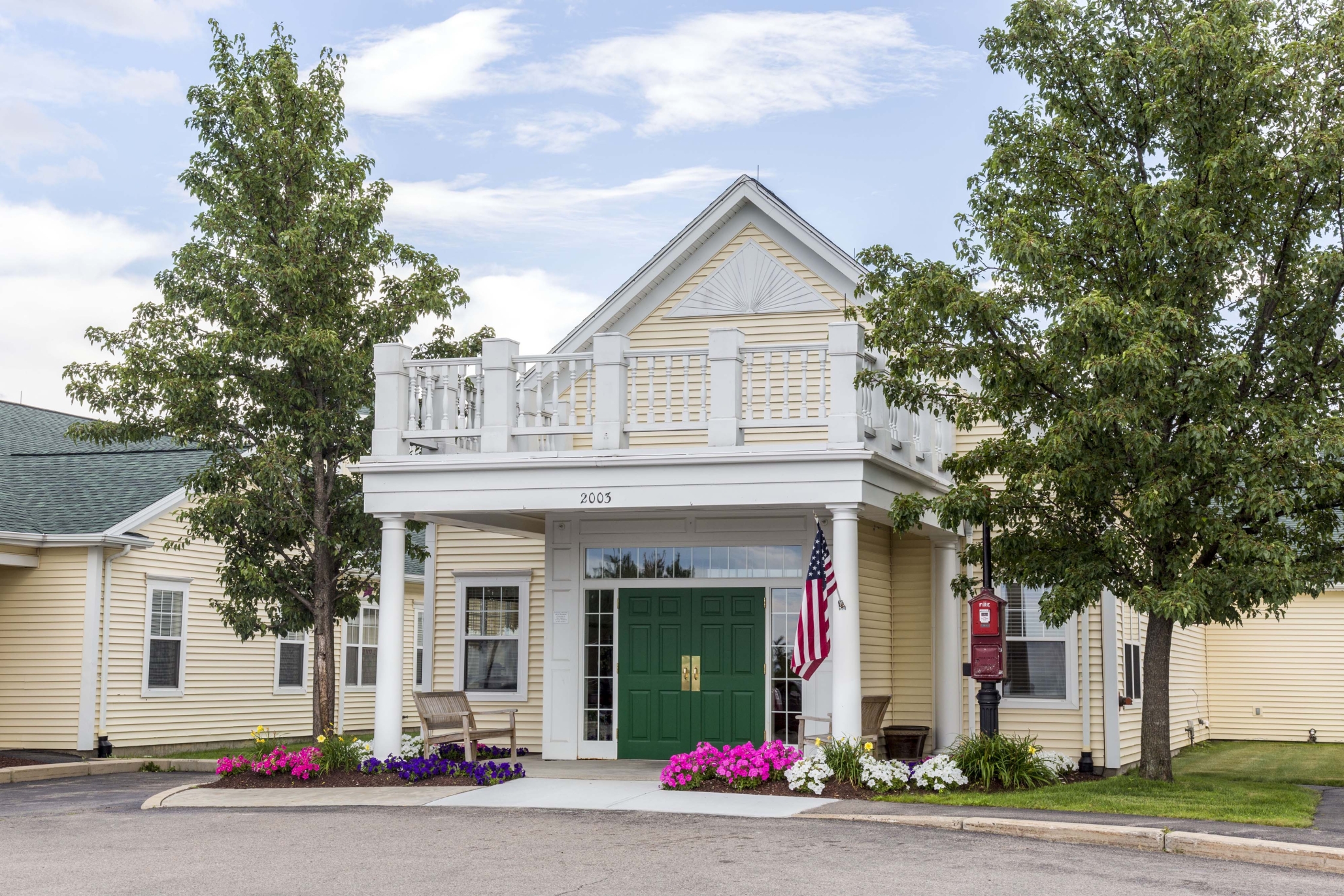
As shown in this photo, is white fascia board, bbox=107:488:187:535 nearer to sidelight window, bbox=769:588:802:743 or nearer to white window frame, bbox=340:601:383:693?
white window frame, bbox=340:601:383:693

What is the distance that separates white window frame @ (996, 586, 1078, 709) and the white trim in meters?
12.7

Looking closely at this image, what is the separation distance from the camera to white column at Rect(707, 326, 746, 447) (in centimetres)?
1382

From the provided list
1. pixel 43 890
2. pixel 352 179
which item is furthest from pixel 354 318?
pixel 43 890

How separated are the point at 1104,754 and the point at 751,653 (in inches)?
182

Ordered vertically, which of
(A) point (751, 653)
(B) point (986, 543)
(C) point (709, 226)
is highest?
(C) point (709, 226)

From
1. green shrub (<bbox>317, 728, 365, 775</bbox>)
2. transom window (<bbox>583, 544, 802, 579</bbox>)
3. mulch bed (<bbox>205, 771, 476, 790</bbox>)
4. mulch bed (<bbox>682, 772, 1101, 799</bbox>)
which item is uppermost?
transom window (<bbox>583, 544, 802, 579</bbox>)

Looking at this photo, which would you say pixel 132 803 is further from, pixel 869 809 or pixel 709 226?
pixel 709 226

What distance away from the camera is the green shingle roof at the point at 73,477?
2052 cm

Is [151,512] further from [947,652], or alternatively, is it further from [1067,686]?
[1067,686]

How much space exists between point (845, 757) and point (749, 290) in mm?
6976

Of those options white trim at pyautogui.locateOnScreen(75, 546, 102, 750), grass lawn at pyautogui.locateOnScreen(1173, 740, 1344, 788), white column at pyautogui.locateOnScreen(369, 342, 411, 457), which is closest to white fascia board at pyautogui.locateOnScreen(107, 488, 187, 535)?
white trim at pyautogui.locateOnScreen(75, 546, 102, 750)

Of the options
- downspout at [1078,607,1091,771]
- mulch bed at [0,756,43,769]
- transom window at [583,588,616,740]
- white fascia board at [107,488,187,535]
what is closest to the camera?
transom window at [583,588,616,740]

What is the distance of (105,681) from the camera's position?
2009 cm

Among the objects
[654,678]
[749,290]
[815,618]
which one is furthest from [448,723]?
[749,290]
